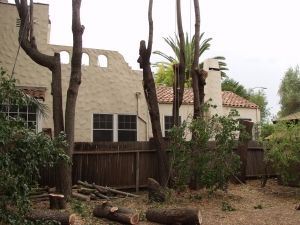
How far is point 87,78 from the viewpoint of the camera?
16.0 m

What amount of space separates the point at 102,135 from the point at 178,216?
8619 millimetres

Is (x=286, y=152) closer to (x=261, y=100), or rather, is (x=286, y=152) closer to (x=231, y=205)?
(x=231, y=205)

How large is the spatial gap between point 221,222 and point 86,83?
30.9 ft

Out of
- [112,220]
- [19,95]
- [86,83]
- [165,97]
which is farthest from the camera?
[165,97]

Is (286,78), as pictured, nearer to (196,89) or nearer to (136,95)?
(136,95)

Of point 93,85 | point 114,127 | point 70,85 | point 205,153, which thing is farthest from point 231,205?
point 93,85

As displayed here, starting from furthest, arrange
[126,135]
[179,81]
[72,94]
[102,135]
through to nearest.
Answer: [126,135]
[102,135]
[179,81]
[72,94]

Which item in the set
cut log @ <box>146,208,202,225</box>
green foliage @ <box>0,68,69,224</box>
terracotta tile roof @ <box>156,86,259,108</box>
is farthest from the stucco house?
green foliage @ <box>0,68,69,224</box>

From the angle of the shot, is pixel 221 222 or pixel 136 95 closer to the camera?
pixel 221 222

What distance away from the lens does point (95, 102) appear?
52.5 ft

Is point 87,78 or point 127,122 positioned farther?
point 127,122

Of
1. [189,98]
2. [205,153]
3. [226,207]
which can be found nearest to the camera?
[226,207]

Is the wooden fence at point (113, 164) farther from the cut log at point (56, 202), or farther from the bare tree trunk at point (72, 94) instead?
the cut log at point (56, 202)

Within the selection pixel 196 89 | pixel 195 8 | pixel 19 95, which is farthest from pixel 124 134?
pixel 19 95
